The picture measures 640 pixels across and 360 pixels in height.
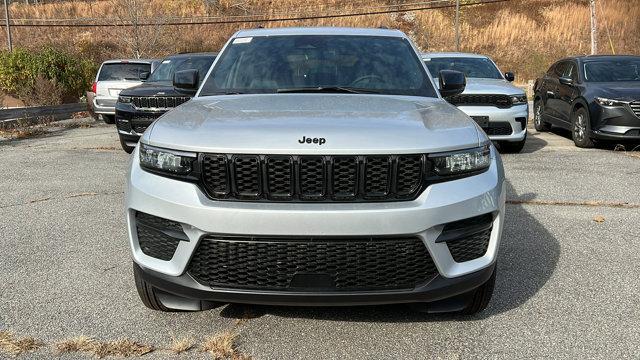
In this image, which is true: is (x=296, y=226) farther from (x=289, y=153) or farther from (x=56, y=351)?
(x=56, y=351)

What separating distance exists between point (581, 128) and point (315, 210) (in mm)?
9716

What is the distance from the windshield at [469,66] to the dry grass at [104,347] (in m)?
9.27

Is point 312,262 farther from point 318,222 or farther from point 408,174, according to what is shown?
point 408,174

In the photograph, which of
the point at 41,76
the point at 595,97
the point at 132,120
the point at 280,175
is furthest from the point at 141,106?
the point at 41,76

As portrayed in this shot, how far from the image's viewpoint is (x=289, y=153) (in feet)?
9.68

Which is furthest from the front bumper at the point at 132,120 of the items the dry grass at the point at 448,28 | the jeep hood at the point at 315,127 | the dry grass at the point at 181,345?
the dry grass at the point at 448,28

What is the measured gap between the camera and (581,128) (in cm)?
1126

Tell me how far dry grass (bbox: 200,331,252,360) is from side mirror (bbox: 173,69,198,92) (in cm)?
212

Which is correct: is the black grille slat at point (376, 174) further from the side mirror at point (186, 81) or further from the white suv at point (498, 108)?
the white suv at point (498, 108)

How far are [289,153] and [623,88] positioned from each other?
959 centimetres

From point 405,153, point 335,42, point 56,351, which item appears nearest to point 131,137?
point 335,42

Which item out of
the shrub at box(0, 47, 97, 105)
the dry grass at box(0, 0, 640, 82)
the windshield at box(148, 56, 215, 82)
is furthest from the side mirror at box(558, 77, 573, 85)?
the dry grass at box(0, 0, 640, 82)

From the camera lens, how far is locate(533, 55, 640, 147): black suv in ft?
34.1

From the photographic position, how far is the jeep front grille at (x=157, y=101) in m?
9.41
